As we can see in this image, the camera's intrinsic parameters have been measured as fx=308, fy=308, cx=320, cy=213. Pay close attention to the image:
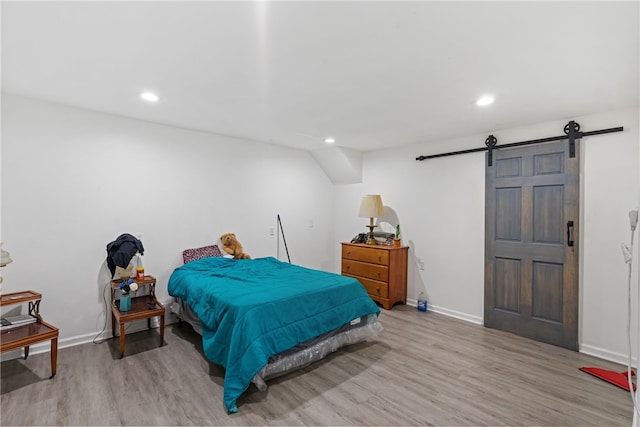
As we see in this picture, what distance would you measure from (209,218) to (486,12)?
139 inches

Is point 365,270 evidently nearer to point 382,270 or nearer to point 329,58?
point 382,270

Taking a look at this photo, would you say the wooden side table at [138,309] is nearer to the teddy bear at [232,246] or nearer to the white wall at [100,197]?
the white wall at [100,197]

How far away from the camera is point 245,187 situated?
438 centimetres

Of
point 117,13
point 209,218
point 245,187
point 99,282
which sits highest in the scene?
point 117,13

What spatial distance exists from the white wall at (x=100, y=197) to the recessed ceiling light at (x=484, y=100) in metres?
2.89

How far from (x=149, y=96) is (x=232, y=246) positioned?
2013mm

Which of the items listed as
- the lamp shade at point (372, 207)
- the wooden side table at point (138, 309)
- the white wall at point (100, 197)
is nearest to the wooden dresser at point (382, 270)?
the lamp shade at point (372, 207)

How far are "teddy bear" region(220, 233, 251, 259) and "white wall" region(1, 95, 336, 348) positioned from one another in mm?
151

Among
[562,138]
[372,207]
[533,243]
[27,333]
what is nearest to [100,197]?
[27,333]

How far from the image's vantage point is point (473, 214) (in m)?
3.85

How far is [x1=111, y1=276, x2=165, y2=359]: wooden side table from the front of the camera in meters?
2.78

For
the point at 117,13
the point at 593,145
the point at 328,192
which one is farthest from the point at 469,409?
the point at 328,192

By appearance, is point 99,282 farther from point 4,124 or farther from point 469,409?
point 469,409

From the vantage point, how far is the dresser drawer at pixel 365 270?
13.9 feet
